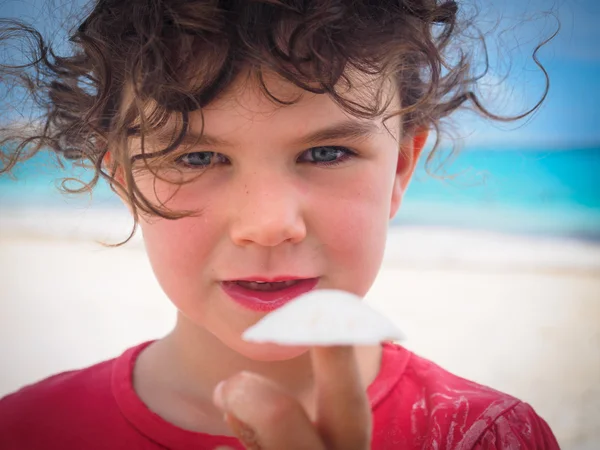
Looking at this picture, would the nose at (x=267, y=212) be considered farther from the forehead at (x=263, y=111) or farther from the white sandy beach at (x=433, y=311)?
the white sandy beach at (x=433, y=311)

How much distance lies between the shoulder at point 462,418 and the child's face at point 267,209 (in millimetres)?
185

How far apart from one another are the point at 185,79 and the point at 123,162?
13cm

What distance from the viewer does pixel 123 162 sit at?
689 mm

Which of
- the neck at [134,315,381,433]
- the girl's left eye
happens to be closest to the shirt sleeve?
the neck at [134,315,381,433]

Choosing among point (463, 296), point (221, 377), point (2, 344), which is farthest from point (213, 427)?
point (463, 296)

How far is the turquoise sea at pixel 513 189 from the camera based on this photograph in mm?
1068

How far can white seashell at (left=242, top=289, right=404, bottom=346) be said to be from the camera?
344mm

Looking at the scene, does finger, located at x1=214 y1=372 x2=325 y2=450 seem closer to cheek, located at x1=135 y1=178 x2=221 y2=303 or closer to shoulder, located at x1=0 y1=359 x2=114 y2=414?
cheek, located at x1=135 y1=178 x2=221 y2=303

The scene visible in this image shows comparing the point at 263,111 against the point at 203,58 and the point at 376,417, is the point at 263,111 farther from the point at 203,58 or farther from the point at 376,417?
the point at 376,417

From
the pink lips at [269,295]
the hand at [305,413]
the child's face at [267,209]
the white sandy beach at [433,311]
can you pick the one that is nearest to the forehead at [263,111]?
the child's face at [267,209]

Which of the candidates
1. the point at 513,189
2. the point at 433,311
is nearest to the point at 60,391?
the point at 433,311

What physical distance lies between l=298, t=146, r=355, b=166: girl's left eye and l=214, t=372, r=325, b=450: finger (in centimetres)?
28

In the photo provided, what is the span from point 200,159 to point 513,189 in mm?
1112

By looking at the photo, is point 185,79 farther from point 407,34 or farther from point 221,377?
point 221,377
